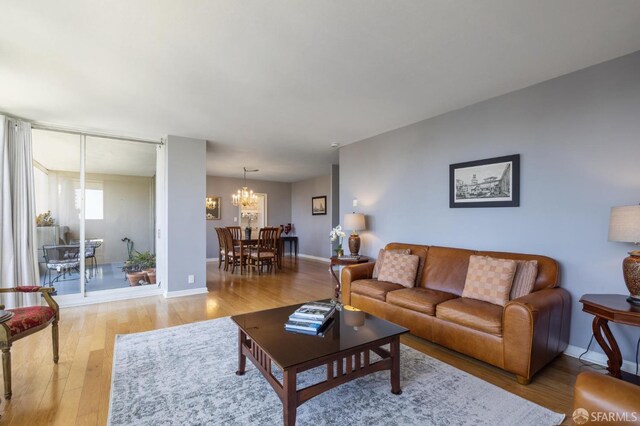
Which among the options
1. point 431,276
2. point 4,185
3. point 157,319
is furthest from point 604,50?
point 4,185

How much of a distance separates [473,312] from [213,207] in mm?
7671

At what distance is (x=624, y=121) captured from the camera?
93.9 inches

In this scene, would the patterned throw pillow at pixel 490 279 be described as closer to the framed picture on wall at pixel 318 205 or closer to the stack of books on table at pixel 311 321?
the stack of books on table at pixel 311 321

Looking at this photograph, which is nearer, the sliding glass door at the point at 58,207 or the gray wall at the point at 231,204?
the sliding glass door at the point at 58,207

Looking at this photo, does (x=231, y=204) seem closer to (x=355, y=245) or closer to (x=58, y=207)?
(x=58, y=207)

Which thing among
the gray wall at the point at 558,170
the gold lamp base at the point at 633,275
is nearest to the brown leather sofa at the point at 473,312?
the gray wall at the point at 558,170

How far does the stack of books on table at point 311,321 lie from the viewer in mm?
2023

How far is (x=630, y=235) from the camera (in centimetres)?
202

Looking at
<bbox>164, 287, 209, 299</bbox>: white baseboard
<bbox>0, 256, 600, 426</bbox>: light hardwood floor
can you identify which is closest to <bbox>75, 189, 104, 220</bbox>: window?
<bbox>0, 256, 600, 426</bbox>: light hardwood floor

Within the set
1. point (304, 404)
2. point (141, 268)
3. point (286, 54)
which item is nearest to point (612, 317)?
point (304, 404)

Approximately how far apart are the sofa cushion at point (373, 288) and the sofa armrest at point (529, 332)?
119 cm

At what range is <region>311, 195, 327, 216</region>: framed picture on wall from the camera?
859 cm

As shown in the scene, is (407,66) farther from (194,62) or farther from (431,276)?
(431,276)

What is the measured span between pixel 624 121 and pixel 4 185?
20.6 feet
